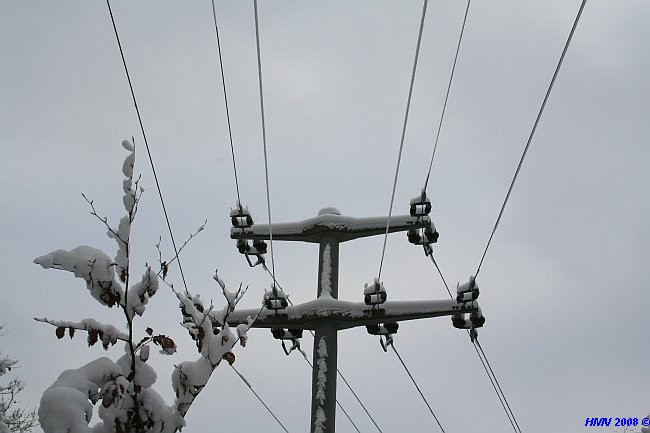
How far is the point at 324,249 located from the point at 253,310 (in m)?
1.36

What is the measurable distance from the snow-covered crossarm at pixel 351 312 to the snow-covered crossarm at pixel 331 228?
43.7 inches

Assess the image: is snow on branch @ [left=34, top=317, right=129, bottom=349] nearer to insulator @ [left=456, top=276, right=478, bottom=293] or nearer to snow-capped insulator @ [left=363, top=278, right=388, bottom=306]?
snow-capped insulator @ [left=363, top=278, right=388, bottom=306]

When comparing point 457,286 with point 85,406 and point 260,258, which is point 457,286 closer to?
point 260,258

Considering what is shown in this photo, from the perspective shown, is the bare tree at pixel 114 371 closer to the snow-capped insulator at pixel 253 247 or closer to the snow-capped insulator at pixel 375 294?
the snow-capped insulator at pixel 375 294

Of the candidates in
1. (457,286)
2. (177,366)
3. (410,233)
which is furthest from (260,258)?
(177,366)

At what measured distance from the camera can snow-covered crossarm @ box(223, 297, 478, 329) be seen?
8.02m

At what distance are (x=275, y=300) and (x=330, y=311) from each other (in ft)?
2.39

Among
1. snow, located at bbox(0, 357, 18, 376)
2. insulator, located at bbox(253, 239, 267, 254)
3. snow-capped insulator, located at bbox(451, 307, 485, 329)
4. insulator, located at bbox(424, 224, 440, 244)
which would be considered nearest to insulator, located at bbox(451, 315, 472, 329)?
snow-capped insulator, located at bbox(451, 307, 485, 329)

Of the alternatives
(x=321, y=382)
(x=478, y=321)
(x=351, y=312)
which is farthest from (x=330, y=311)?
(x=478, y=321)

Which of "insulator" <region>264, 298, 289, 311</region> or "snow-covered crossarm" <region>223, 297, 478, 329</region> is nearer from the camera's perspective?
"snow-covered crossarm" <region>223, 297, 478, 329</region>

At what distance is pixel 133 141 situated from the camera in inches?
128

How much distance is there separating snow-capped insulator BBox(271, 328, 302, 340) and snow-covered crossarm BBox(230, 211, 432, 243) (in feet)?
4.47

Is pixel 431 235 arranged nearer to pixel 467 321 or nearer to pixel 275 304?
pixel 467 321

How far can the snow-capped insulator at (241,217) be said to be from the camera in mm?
9250
